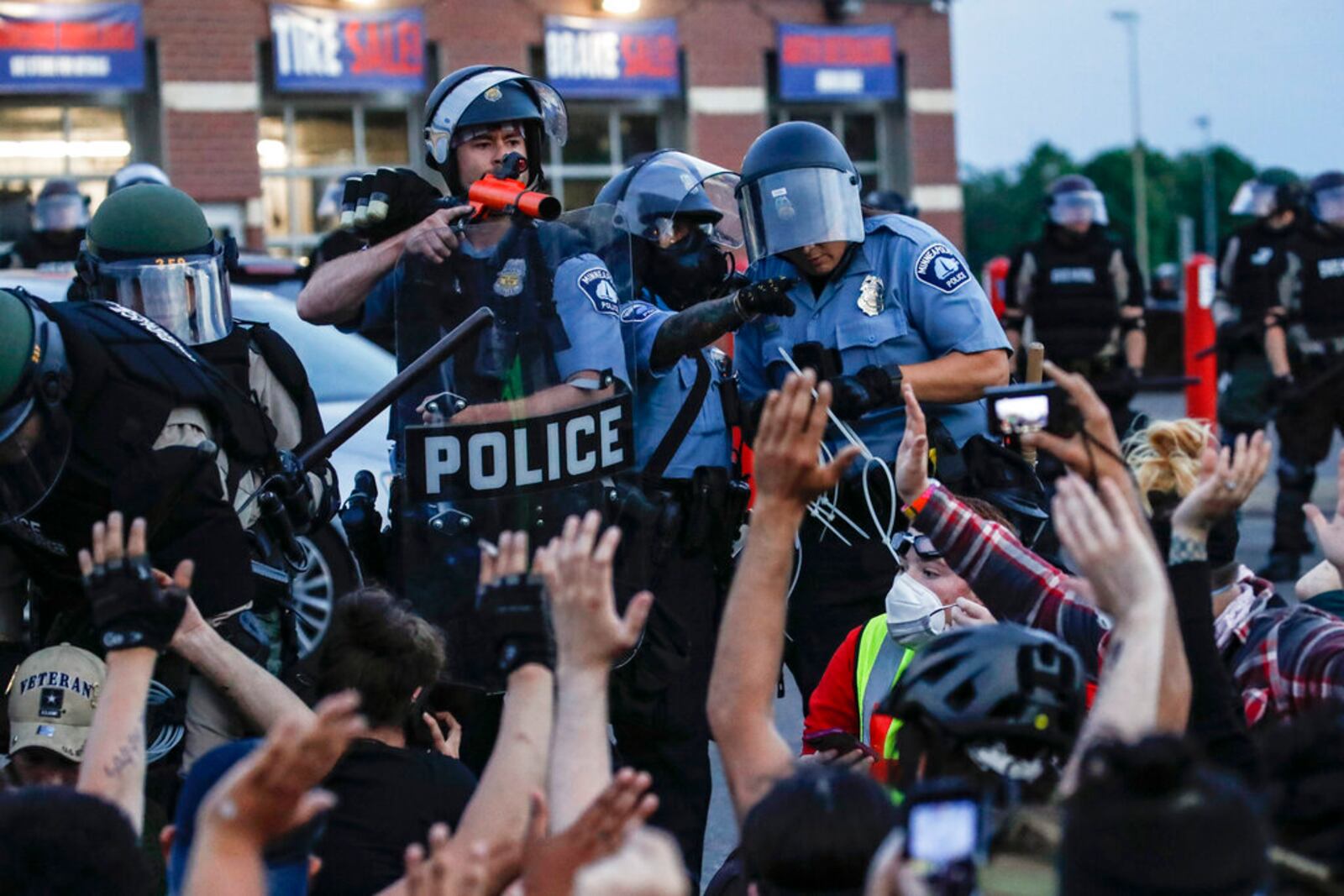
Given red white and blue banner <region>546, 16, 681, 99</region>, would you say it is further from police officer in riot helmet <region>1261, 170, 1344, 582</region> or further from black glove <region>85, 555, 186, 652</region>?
black glove <region>85, 555, 186, 652</region>

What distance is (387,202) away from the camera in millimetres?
4430

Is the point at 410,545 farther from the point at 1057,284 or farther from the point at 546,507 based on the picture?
the point at 1057,284

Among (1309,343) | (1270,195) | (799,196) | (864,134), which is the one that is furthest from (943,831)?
(864,134)

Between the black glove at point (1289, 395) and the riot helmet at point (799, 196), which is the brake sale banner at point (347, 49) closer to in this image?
the black glove at point (1289, 395)

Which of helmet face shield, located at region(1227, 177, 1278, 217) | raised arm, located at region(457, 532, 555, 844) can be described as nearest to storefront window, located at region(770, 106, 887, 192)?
helmet face shield, located at region(1227, 177, 1278, 217)

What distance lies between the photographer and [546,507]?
4.24 meters

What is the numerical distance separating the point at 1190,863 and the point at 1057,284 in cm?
954

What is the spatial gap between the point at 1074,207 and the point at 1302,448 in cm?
→ 210

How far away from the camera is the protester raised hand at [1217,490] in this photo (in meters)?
2.83

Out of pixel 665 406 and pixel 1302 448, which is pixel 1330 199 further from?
pixel 665 406

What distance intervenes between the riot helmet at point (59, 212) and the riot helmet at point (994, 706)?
837 cm

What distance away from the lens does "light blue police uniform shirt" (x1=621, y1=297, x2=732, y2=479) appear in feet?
15.0

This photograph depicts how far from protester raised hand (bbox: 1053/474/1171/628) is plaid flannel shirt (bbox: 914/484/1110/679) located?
86cm

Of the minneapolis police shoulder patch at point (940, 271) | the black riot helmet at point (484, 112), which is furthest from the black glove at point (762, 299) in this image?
the black riot helmet at point (484, 112)
